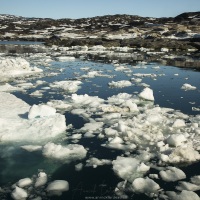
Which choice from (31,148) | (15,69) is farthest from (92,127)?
(15,69)

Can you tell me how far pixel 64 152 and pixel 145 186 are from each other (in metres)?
1.70

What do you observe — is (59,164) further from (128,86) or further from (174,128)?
(128,86)

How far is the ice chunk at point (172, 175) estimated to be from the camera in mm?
4406

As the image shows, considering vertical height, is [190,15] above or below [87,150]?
above

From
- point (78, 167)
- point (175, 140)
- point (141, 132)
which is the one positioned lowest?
point (78, 167)

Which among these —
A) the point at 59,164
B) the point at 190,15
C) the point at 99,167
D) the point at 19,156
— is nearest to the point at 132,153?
the point at 99,167

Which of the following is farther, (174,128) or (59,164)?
(174,128)

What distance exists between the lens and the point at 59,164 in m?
4.90

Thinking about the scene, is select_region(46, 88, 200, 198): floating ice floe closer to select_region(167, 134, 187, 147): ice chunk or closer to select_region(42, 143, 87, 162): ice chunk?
select_region(167, 134, 187, 147): ice chunk

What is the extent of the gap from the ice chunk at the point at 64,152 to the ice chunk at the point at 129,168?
0.72 metres

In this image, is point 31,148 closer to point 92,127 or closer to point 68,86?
point 92,127

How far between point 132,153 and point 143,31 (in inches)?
1799

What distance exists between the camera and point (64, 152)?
5.20 metres

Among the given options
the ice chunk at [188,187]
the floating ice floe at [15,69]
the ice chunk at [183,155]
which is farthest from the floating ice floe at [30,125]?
the floating ice floe at [15,69]
